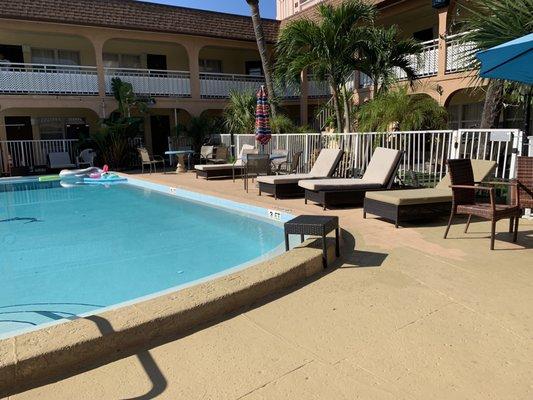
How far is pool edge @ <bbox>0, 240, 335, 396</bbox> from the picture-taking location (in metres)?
2.67

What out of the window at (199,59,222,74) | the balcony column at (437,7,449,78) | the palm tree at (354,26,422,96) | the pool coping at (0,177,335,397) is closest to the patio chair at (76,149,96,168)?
the window at (199,59,222,74)

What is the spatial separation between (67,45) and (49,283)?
1817cm

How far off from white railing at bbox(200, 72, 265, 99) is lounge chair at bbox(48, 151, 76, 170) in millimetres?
6601

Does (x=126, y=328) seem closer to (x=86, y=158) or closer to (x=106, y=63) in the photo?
(x=86, y=158)

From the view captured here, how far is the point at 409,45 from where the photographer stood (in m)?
13.1

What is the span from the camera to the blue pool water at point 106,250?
5.10 meters

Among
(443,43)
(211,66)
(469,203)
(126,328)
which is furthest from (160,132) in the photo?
(126,328)

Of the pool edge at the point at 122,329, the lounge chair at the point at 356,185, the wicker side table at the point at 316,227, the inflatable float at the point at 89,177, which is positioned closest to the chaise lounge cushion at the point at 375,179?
the lounge chair at the point at 356,185

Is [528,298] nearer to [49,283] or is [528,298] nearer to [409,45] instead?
[49,283]

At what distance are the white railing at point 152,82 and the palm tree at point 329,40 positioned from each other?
9.17 meters

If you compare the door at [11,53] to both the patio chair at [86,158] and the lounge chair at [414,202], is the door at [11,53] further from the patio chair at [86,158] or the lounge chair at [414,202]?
the lounge chair at [414,202]

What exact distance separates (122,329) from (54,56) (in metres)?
21.0

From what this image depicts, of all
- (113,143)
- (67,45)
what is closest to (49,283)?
(113,143)

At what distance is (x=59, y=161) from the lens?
18.3 meters
